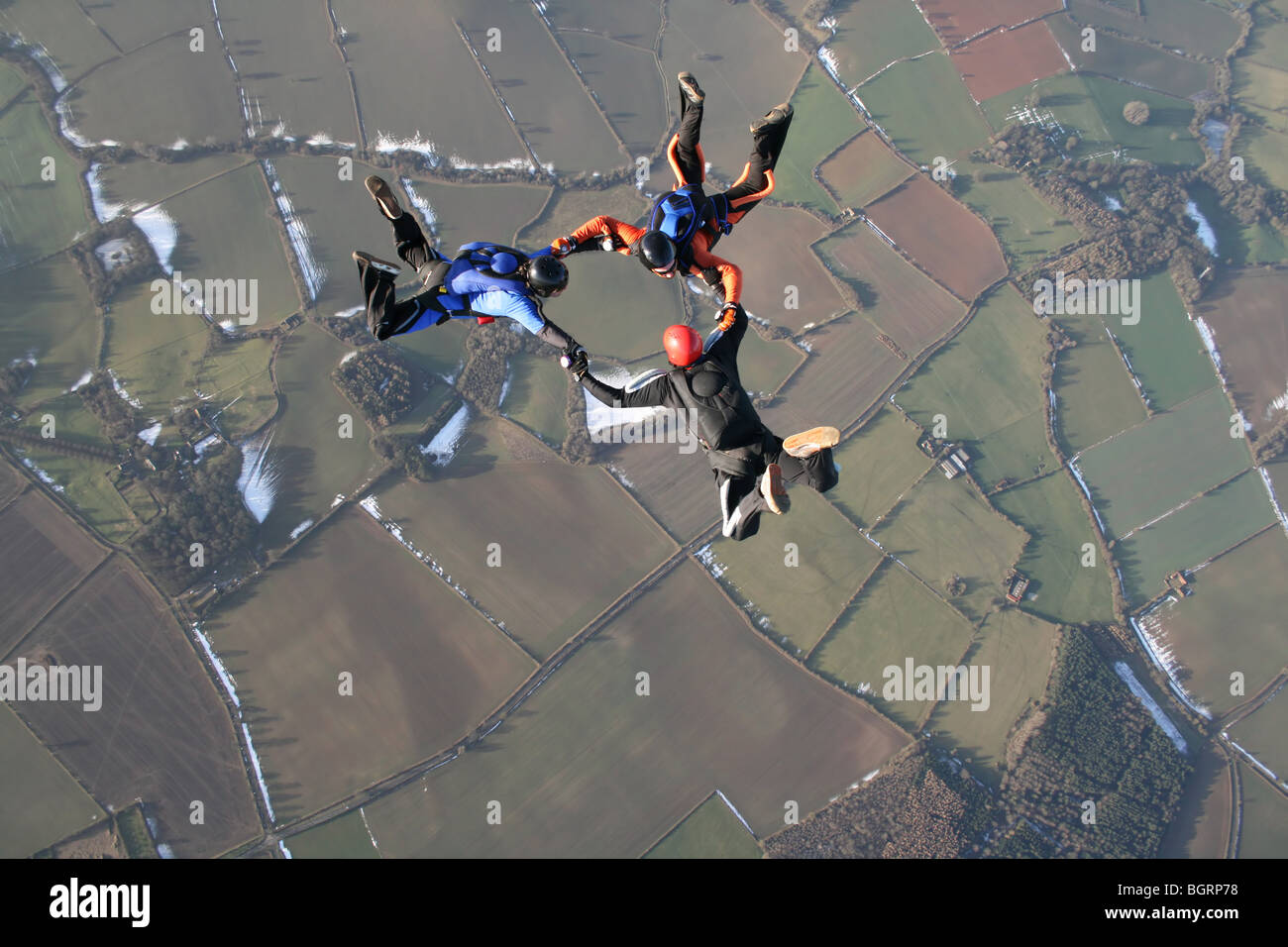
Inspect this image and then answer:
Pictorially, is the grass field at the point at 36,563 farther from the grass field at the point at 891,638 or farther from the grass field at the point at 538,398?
the grass field at the point at 891,638

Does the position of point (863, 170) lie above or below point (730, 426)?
above

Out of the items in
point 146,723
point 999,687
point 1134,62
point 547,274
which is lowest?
point 146,723

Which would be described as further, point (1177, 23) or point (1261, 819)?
point (1177, 23)

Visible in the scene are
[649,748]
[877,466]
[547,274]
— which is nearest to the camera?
[547,274]

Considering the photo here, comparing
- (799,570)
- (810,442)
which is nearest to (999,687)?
(799,570)

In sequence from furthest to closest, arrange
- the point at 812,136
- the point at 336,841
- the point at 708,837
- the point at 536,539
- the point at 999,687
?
the point at 812,136 → the point at 999,687 → the point at 536,539 → the point at 708,837 → the point at 336,841

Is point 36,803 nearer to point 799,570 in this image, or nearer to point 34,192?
point 34,192

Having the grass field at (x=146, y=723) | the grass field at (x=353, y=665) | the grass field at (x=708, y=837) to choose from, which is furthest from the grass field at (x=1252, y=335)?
the grass field at (x=146, y=723)
